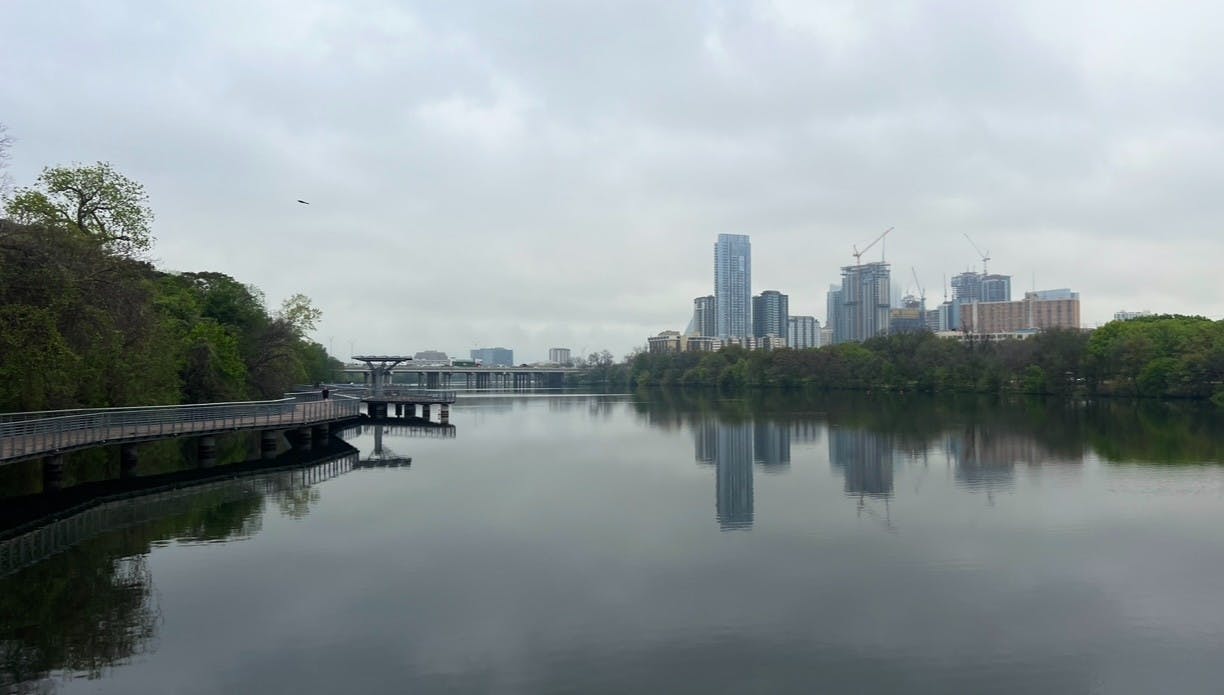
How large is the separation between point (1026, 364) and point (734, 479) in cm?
7397

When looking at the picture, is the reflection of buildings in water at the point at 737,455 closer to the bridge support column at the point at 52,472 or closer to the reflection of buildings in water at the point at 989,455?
the reflection of buildings in water at the point at 989,455

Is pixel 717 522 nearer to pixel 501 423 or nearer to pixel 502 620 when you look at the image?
pixel 502 620

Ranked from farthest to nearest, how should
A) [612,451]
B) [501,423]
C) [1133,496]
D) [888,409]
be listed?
[888,409], [501,423], [612,451], [1133,496]

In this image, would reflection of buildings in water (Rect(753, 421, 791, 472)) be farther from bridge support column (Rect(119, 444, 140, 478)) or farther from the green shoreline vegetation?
the green shoreline vegetation

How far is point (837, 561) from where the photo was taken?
2122 cm

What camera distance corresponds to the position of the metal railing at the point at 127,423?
24266mm

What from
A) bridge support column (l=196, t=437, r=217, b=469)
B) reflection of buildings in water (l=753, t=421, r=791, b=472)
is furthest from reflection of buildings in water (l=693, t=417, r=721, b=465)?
bridge support column (l=196, t=437, r=217, b=469)

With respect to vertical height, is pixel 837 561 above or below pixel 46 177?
below

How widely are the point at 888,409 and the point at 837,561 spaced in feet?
196

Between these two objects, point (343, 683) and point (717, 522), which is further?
point (717, 522)

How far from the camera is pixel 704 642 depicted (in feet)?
50.9

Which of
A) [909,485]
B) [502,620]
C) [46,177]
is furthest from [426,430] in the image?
[502,620]

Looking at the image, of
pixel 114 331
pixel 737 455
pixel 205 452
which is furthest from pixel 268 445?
pixel 737 455

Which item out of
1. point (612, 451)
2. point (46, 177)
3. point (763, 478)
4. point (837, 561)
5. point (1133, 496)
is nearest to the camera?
point (837, 561)
